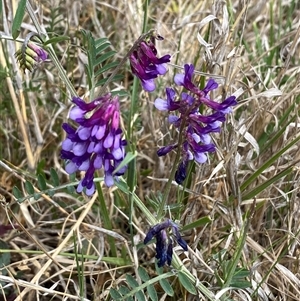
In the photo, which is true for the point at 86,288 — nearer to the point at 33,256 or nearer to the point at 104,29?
the point at 33,256

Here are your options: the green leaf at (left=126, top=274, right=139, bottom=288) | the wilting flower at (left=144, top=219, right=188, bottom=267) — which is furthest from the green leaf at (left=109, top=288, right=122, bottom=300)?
the wilting flower at (left=144, top=219, right=188, bottom=267)

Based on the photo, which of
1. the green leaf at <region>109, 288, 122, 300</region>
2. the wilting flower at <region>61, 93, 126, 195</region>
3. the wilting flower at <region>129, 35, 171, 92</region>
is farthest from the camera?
the green leaf at <region>109, 288, 122, 300</region>

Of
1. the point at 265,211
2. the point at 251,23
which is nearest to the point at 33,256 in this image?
the point at 265,211

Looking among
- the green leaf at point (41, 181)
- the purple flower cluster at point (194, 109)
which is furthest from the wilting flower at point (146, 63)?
the green leaf at point (41, 181)

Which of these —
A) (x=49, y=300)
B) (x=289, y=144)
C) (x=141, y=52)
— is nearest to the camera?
(x=141, y=52)

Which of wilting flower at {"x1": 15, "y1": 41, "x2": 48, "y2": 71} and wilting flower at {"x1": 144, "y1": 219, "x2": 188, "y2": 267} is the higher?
wilting flower at {"x1": 15, "y1": 41, "x2": 48, "y2": 71}

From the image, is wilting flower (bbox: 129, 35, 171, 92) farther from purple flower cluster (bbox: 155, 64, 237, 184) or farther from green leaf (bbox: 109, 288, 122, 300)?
green leaf (bbox: 109, 288, 122, 300)
